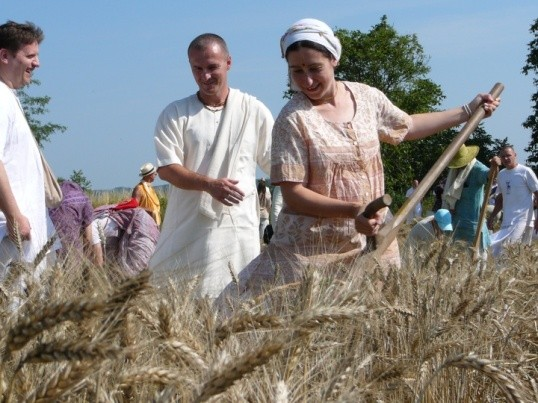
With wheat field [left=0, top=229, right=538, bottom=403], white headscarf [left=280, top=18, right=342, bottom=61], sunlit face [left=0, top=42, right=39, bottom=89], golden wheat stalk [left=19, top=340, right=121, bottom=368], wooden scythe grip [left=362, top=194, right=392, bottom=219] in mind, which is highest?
white headscarf [left=280, top=18, right=342, bottom=61]

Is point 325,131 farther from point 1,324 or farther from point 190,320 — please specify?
point 1,324

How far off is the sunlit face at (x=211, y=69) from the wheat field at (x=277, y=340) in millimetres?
2031

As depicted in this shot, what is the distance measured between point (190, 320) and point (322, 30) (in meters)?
1.97

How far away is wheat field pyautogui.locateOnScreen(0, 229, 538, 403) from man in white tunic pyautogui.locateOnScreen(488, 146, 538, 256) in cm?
951

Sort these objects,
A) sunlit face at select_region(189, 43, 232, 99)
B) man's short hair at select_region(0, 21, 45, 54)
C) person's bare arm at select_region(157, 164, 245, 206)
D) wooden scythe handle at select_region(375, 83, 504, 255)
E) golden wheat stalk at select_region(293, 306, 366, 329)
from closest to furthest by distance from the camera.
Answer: golden wheat stalk at select_region(293, 306, 366, 329), wooden scythe handle at select_region(375, 83, 504, 255), man's short hair at select_region(0, 21, 45, 54), person's bare arm at select_region(157, 164, 245, 206), sunlit face at select_region(189, 43, 232, 99)

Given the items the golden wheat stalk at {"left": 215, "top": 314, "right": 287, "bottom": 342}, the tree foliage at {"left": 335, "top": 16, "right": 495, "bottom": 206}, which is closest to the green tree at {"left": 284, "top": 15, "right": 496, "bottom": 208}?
the tree foliage at {"left": 335, "top": 16, "right": 495, "bottom": 206}

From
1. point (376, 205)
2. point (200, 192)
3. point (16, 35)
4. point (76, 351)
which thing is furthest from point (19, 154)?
point (76, 351)

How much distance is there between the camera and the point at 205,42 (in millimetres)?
6168

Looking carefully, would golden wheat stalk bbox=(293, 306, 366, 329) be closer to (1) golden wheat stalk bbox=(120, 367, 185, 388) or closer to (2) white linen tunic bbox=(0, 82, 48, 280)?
(1) golden wheat stalk bbox=(120, 367, 185, 388)

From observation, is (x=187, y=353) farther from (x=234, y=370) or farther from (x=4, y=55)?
(x=4, y=55)

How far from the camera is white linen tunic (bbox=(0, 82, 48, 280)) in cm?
526

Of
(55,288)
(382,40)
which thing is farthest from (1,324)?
(382,40)

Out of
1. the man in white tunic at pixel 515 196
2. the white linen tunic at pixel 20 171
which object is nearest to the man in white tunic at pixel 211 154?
the white linen tunic at pixel 20 171

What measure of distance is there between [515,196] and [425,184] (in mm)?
9749
